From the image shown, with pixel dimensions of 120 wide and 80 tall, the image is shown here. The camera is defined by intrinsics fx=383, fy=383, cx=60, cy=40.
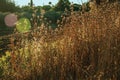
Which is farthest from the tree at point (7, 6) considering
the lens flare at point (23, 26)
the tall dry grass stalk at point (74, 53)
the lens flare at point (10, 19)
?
the tall dry grass stalk at point (74, 53)

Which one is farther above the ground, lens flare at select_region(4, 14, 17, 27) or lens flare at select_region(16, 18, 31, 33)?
lens flare at select_region(16, 18, 31, 33)

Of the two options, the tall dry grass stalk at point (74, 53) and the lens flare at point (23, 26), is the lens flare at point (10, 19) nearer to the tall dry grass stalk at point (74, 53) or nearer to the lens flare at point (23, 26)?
the lens flare at point (23, 26)

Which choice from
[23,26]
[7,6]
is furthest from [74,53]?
[7,6]

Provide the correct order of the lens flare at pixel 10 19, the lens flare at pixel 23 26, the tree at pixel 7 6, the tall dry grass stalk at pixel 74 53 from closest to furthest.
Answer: the tall dry grass stalk at pixel 74 53 → the lens flare at pixel 23 26 → the lens flare at pixel 10 19 → the tree at pixel 7 6

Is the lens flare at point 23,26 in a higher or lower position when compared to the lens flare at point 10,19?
higher

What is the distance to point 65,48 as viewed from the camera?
5.80 meters

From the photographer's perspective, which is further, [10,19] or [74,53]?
[10,19]

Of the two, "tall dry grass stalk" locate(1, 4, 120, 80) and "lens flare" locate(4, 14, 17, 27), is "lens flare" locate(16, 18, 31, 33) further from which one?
"lens flare" locate(4, 14, 17, 27)

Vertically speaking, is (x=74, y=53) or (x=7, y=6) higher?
(x=7, y=6)

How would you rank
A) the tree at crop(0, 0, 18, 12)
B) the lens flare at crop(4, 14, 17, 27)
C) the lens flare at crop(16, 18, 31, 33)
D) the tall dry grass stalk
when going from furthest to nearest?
the tree at crop(0, 0, 18, 12) → the lens flare at crop(4, 14, 17, 27) → the lens flare at crop(16, 18, 31, 33) → the tall dry grass stalk

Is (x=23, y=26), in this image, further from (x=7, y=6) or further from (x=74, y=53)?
(x=7, y=6)

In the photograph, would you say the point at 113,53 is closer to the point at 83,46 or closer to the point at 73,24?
the point at 83,46

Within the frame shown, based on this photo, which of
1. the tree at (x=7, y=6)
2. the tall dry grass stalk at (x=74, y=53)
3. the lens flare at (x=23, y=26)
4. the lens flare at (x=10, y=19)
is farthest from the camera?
the tree at (x=7, y=6)

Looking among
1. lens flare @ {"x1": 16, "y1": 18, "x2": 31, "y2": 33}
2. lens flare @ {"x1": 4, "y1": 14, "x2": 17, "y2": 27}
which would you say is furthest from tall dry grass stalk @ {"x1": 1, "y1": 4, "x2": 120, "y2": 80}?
lens flare @ {"x1": 4, "y1": 14, "x2": 17, "y2": 27}
